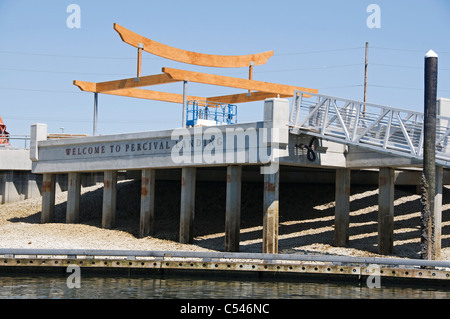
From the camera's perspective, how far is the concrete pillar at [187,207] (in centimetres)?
3312

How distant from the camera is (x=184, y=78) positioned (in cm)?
3334

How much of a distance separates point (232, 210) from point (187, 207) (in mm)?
3309

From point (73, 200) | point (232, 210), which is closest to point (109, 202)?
point (73, 200)

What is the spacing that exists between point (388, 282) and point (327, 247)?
8.72 metres

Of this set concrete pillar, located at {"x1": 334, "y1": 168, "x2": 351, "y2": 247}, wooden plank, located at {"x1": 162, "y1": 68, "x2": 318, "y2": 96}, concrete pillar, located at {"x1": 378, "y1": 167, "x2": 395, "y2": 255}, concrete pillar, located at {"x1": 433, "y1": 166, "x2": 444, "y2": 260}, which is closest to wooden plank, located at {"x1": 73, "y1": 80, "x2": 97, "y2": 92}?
wooden plank, located at {"x1": 162, "y1": 68, "x2": 318, "y2": 96}

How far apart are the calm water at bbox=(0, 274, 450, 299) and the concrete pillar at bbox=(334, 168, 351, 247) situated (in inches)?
367

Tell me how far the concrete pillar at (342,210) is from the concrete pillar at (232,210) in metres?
5.19

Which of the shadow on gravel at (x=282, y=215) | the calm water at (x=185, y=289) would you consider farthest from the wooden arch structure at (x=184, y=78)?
the calm water at (x=185, y=289)

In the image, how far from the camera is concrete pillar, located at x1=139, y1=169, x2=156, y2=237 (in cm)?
3528

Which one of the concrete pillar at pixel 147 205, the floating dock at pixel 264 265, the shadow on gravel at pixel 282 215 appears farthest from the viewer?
the concrete pillar at pixel 147 205

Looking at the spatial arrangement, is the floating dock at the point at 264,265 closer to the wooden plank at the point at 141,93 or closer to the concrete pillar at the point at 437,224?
the concrete pillar at the point at 437,224

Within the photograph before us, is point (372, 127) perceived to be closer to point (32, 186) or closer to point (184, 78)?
point (184, 78)

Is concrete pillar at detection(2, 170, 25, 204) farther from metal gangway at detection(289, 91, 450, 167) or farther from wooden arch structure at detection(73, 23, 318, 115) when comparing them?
metal gangway at detection(289, 91, 450, 167)

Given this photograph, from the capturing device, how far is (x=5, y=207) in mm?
48281
